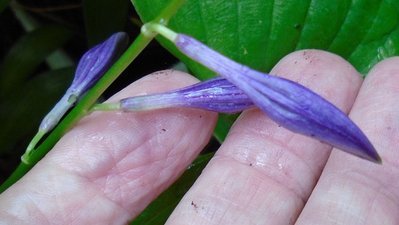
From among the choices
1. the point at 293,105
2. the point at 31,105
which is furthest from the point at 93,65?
the point at 31,105

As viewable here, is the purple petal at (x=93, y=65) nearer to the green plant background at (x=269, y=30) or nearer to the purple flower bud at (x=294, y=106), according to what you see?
the green plant background at (x=269, y=30)

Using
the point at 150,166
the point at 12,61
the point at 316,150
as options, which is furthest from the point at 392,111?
the point at 12,61

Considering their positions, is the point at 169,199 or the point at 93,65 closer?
the point at 93,65

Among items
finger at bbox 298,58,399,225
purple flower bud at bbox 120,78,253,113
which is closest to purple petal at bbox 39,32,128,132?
purple flower bud at bbox 120,78,253,113

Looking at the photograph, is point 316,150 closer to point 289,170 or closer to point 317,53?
point 289,170

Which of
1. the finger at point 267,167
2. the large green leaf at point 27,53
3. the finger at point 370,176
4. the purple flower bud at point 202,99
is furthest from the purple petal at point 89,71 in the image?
the large green leaf at point 27,53

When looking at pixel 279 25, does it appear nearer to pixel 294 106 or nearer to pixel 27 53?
pixel 294 106
